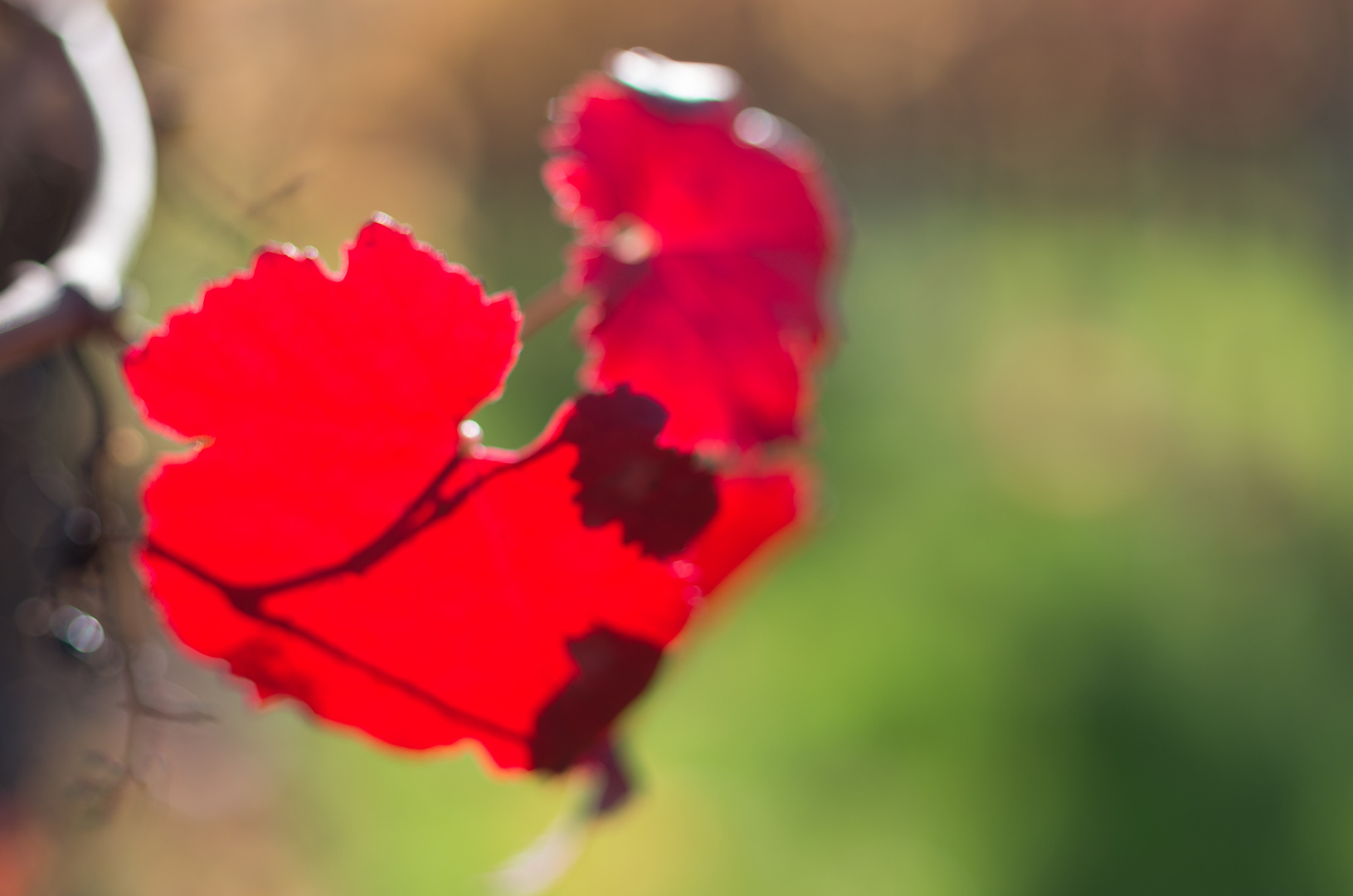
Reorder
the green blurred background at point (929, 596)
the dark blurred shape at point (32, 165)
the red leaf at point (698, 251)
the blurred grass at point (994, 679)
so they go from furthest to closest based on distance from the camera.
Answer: the blurred grass at point (994, 679) < the green blurred background at point (929, 596) < the dark blurred shape at point (32, 165) < the red leaf at point (698, 251)

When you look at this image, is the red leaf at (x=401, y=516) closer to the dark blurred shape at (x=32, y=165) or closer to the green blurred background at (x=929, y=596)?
the green blurred background at (x=929, y=596)

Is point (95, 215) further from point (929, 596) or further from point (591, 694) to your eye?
point (929, 596)

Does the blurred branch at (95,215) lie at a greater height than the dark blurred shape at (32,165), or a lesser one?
greater

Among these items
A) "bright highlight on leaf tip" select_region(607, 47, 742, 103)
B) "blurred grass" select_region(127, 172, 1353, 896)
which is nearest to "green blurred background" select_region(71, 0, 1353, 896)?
"blurred grass" select_region(127, 172, 1353, 896)

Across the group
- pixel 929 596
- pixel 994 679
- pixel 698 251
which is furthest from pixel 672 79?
pixel 929 596

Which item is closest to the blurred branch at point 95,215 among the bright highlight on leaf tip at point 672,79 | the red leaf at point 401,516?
the red leaf at point 401,516

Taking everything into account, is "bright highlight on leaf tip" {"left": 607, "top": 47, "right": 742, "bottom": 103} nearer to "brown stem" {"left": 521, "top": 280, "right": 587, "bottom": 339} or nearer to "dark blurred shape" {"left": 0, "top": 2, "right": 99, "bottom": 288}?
"brown stem" {"left": 521, "top": 280, "right": 587, "bottom": 339}
